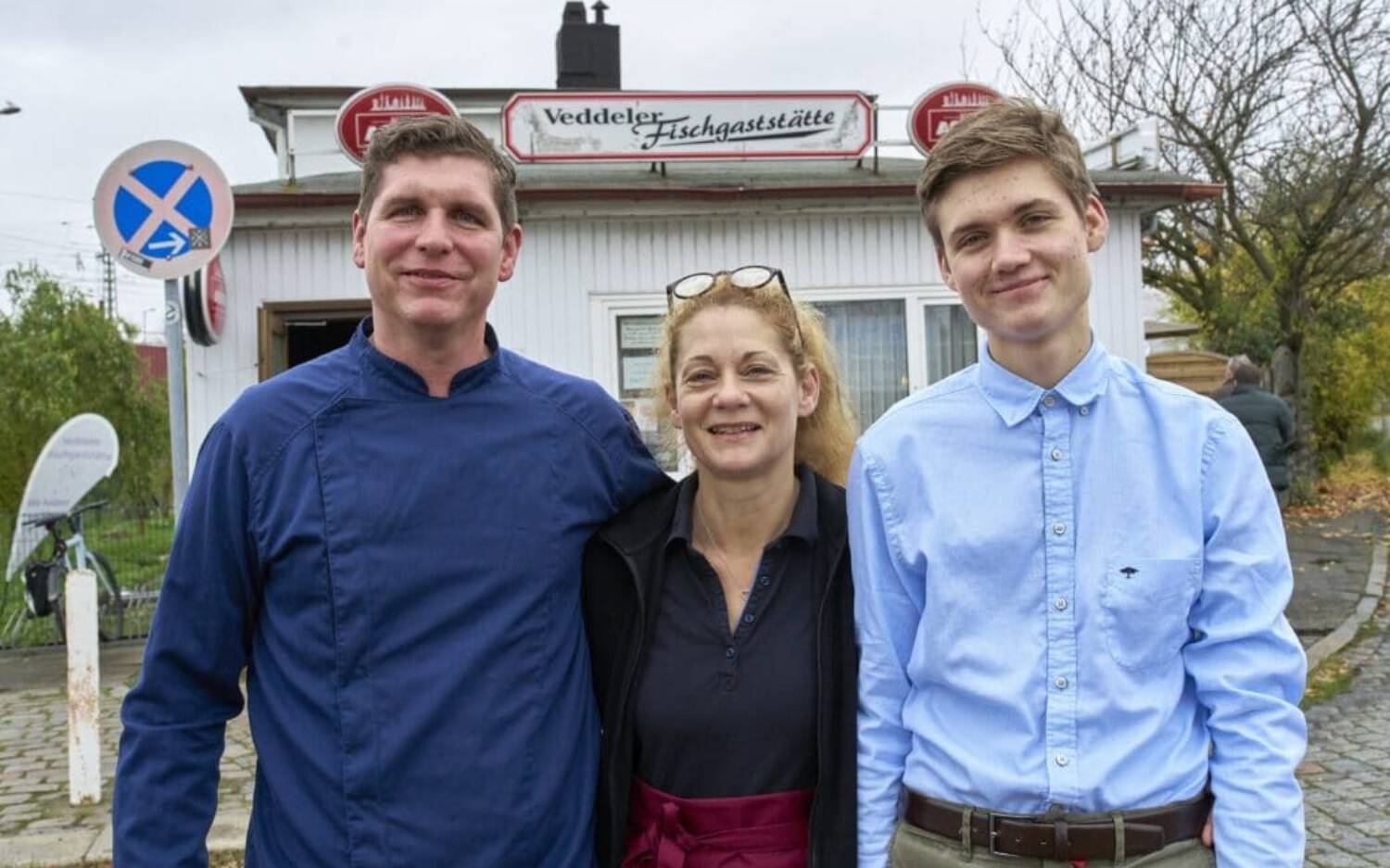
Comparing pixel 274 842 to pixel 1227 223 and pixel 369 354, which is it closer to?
pixel 369 354

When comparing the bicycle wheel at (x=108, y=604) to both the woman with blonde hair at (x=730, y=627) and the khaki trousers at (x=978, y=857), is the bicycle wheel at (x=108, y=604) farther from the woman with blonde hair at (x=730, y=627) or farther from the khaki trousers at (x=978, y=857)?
the khaki trousers at (x=978, y=857)

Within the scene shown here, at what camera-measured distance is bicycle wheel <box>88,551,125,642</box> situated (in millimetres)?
10461

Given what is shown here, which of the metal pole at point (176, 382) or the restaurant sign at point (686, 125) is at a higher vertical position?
the restaurant sign at point (686, 125)

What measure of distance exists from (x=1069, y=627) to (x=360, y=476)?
4.53ft

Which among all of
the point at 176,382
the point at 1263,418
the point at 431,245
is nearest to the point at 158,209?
the point at 176,382

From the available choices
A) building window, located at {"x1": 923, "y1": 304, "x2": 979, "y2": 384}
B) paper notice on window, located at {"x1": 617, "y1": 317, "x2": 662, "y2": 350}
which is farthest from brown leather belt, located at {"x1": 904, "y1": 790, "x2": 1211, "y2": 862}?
building window, located at {"x1": 923, "y1": 304, "x2": 979, "y2": 384}

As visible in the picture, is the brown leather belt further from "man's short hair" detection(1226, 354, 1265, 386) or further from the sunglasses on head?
"man's short hair" detection(1226, 354, 1265, 386)

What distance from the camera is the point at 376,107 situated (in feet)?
30.2

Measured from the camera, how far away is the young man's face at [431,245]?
2404 mm

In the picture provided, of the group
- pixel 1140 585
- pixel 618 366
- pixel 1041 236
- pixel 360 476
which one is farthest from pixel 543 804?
pixel 618 366

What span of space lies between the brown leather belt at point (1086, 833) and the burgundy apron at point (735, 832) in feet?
1.39

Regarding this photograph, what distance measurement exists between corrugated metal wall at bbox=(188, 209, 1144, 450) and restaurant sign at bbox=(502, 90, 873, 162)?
2.24 feet

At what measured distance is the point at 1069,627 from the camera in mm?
2121

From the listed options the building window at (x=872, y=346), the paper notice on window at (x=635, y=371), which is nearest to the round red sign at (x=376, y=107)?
the paper notice on window at (x=635, y=371)
